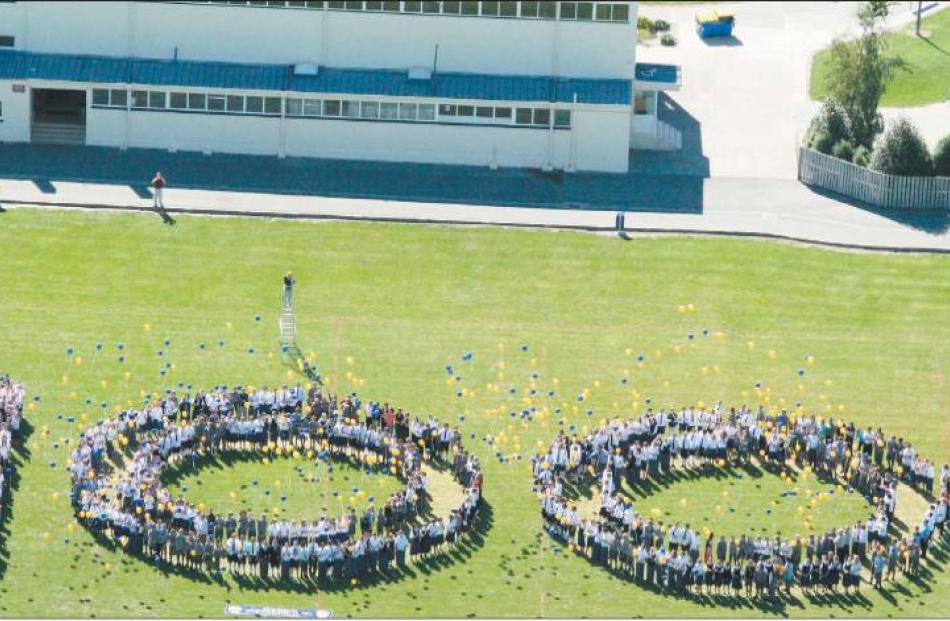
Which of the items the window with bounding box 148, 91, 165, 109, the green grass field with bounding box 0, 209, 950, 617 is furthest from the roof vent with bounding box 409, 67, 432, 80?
the window with bounding box 148, 91, 165, 109

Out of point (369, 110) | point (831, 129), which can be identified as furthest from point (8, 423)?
point (831, 129)

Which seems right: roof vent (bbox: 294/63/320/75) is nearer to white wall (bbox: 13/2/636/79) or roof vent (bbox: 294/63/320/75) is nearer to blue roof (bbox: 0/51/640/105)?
blue roof (bbox: 0/51/640/105)

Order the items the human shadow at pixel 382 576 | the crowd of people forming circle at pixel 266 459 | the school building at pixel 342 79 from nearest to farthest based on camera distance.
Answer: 1. the human shadow at pixel 382 576
2. the crowd of people forming circle at pixel 266 459
3. the school building at pixel 342 79

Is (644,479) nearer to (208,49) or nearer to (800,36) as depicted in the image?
(208,49)

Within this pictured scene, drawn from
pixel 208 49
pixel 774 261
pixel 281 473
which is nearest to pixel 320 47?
pixel 208 49

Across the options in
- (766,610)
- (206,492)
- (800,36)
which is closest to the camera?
(766,610)

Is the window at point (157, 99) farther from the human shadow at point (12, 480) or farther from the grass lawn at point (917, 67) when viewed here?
the grass lawn at point (917, 67)

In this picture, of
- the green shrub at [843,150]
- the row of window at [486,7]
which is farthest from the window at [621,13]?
the green shrub at [843,150]
